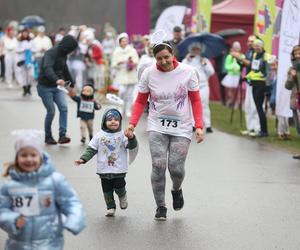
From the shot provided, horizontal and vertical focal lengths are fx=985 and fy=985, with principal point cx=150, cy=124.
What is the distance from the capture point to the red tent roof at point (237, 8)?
89.6 feet

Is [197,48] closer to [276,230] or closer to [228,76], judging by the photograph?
[228,76]

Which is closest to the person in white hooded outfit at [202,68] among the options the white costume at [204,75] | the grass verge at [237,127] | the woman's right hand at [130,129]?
the white costume at [204,75]

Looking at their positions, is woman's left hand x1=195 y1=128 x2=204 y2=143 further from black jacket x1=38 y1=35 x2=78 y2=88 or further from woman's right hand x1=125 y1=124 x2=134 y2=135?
black jacket x1=38 y1=35 x2=78 y2=88

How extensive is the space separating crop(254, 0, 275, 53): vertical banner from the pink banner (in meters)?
8.26

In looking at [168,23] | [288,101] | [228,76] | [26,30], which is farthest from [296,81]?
[26,30]

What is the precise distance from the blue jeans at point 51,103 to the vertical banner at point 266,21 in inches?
170

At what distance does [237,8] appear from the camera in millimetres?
27844

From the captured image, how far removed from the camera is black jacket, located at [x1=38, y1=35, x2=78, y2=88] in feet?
50.4

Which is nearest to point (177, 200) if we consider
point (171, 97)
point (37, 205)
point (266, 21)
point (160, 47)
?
point (171, 97)

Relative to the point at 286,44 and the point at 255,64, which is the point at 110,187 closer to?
the point at 286,44

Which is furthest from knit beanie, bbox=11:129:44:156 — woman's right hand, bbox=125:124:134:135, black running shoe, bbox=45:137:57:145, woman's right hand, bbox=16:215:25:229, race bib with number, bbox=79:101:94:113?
race bib with number, bbox=79:101:94:113

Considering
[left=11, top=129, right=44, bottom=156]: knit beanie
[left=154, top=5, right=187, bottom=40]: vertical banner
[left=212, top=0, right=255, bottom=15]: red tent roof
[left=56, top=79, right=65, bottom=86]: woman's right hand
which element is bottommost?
[left=56, top=79, right=65, bottom=86]: woman's right hand

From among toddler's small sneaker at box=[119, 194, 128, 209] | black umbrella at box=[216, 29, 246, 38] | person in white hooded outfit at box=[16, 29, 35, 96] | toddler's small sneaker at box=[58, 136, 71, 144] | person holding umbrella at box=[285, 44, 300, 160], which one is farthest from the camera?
person in white hooded outfit at box=[16, 29, 35, 96]

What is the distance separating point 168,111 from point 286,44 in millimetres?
7873
